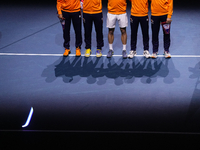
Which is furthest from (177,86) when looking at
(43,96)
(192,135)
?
(43,96)

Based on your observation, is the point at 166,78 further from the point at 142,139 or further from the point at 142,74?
the point at 142,139

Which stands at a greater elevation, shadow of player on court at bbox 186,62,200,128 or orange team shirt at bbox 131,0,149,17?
orange team shirt at bbox 131,0,149,17

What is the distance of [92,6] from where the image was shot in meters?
6.12

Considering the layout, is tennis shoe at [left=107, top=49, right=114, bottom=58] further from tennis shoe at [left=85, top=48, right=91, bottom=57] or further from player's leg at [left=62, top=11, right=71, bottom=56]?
player's leg at [left=62, top=11, right=71, bottom=56]

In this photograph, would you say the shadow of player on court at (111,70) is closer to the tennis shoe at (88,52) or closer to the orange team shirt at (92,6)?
the tennis shoe at (88,52)

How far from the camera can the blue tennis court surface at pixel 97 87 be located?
4.30 meters

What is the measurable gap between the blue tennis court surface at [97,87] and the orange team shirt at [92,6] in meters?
1.06

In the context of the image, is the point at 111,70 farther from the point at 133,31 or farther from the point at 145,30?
the point at 145,30

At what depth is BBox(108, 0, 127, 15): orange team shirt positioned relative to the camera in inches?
236

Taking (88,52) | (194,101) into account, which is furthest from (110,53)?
(194,101)

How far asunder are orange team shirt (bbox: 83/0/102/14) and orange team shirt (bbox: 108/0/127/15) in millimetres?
243

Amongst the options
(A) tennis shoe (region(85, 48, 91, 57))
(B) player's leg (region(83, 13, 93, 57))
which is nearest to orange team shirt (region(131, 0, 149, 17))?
(B) player's leg (region(83, 13, 93, 57))

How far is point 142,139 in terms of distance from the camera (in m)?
3.69

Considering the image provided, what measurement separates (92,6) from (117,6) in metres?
0.54
